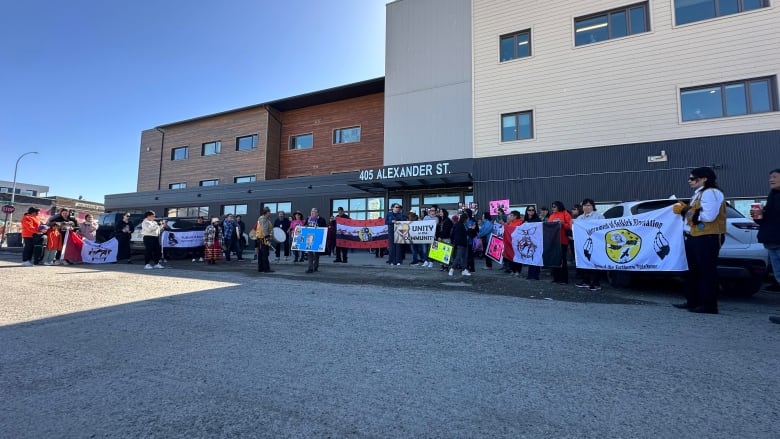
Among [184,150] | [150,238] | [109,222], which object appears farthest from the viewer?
[184,150]

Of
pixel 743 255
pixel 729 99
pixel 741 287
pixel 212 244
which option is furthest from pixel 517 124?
pixel 212 244

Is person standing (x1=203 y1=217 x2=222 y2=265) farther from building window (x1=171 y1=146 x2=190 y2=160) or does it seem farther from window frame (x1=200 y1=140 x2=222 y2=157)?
building window (x1=171 y1=146 x2=190 y2=160)

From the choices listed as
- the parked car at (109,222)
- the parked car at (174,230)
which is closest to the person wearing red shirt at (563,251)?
the parked car at (174,230)

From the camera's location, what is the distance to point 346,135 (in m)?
23.7

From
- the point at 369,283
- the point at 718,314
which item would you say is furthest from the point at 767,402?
the point at 369,283

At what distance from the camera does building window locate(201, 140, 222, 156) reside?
90.3ft

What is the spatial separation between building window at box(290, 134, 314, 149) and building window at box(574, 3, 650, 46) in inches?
673

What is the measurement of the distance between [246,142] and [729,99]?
26.9 meters

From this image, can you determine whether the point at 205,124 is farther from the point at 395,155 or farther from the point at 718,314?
the point at 718,314

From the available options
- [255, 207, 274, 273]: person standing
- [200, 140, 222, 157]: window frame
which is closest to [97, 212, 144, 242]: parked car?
[255, 207, 274, 273]: person standing

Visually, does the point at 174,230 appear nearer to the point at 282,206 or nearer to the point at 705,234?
the point at 282,206

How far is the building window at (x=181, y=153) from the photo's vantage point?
29062mm

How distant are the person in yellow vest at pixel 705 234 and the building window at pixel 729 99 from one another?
1070cm

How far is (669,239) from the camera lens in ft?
20.3
